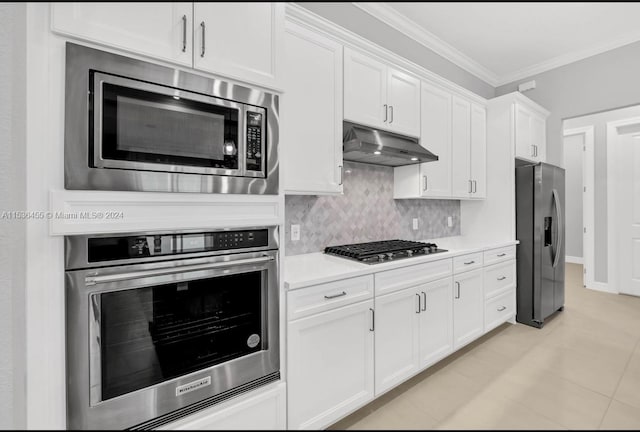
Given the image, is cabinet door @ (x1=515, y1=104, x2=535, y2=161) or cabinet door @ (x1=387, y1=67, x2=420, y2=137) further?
cabinet door @ (x1=515, y1=104, x2=535, y2=161)

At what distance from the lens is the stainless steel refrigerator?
298cm

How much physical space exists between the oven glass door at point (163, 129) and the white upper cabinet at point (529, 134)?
3.05m

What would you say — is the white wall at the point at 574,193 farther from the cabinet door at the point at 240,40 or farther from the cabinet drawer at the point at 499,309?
the cabinet door at the point at 240,40

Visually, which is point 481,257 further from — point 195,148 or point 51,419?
point 51,419

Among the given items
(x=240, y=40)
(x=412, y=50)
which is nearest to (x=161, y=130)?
(x=240, y=40)

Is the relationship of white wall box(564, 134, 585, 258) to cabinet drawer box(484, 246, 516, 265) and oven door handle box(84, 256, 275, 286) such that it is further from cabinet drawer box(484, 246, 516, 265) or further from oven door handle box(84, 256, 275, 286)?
oven door handle box(84, 256, 275, 286)

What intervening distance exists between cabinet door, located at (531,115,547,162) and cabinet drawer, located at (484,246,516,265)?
1.17 meters

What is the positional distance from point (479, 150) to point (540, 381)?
2.79 meters

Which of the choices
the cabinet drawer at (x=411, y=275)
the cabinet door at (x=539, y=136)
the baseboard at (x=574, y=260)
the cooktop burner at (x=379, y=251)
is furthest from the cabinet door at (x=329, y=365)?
the baseboard at (x=574, y=260)

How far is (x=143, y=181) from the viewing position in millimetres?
1054

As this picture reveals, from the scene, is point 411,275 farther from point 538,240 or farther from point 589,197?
point 589,197

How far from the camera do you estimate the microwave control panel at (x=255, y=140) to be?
129 cm

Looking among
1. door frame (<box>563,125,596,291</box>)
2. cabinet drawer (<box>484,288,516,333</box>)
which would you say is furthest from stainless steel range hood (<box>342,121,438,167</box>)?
door frame (<box>563,125,596,291</box>)

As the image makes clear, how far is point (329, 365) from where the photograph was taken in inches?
62.2
